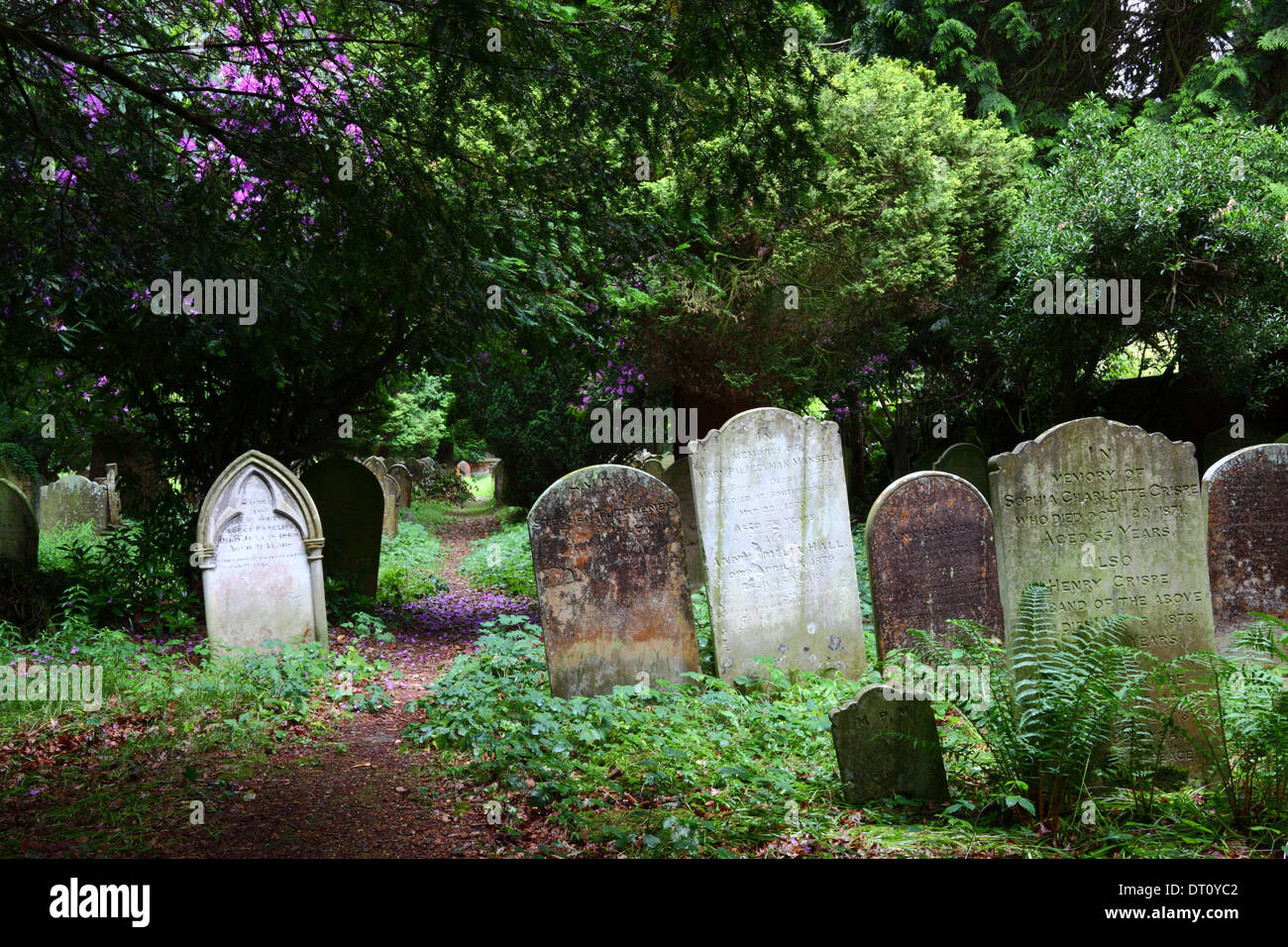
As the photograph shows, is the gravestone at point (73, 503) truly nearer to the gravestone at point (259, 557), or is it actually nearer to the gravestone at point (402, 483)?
the gravestone at point (402, 483)

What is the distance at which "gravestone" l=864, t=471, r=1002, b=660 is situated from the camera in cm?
688

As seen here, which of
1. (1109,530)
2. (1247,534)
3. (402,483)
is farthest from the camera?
(402,483)

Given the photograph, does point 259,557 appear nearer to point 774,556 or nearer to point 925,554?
point 774,556

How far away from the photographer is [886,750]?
432 centimetres

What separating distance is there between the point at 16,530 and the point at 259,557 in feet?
9.04

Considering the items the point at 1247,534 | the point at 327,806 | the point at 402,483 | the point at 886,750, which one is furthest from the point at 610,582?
the point at 402,483

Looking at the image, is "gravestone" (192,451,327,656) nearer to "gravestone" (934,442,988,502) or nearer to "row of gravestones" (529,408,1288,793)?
"row of gravestones" (529,408,1288,793)

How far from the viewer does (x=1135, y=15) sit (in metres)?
15.8

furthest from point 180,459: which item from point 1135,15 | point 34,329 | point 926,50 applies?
point 1135,15

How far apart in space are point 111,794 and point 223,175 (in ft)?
11.0

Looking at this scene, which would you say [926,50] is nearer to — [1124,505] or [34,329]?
[1124,505]

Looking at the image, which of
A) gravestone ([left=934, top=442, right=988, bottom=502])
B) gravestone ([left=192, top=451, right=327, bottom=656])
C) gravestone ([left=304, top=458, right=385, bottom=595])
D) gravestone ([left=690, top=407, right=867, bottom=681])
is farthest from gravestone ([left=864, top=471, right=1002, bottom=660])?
gravestone ([left=304, top=458, right=385, bottom=595])
